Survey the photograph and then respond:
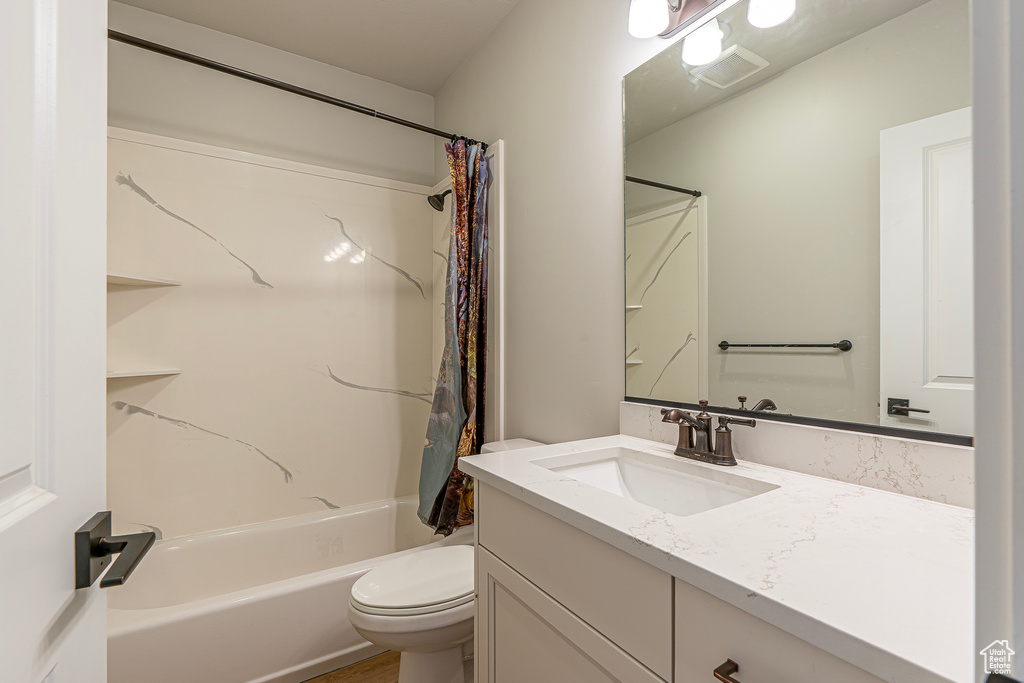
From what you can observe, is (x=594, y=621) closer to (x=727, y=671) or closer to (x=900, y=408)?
(x=727, y=671)

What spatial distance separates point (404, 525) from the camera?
2381 millimetres

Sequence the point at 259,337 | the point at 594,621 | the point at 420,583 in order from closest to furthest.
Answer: the point at 594,621 → the point at 420,583 → the point at 259,337

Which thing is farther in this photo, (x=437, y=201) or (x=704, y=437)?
(x=437, y=201)

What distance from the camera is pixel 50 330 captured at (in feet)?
1.54

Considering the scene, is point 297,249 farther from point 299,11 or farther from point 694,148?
point 694,148

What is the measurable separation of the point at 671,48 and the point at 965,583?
1.33m

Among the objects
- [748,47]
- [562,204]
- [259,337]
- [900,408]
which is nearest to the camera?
[900,408]

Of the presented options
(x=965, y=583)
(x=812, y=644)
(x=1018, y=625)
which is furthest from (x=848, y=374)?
(x=1018, y=625)

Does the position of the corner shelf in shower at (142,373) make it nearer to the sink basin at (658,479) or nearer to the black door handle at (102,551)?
the black door handle at (102,551)

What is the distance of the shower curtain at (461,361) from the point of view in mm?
1947

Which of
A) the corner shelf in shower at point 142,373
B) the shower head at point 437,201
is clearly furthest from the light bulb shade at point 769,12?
the corner shelf in shower at point 142,373

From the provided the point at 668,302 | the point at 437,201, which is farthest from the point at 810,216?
the point at 437,201

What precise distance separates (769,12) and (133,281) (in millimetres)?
2232

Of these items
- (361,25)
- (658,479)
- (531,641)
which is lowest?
(531,641)
